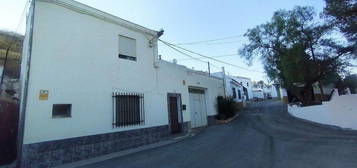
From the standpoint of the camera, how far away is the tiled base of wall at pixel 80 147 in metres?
5.95

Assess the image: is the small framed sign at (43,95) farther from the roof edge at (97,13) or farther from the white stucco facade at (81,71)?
the roof edge at (97,13)

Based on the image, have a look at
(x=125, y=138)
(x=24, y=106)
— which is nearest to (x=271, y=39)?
(x=125, y=138)

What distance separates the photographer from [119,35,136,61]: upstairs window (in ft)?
30.4

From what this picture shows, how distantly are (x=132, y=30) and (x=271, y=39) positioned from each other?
9.64m

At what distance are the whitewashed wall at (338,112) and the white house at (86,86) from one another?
8.35 metres

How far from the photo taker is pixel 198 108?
47.5 ft

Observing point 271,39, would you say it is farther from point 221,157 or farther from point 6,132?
point 6,132

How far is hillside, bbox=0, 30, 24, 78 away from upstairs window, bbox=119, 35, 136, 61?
19.0 ft

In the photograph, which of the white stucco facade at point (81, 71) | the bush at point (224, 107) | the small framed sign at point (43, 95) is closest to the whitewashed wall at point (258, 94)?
the bush at point (224, 107)

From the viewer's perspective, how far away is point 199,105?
1465cm

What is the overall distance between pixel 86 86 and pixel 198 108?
8.70m

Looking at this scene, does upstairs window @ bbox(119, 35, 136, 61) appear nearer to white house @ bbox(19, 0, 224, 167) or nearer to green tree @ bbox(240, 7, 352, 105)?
white house @ bbox(19, 0, 224, 167)

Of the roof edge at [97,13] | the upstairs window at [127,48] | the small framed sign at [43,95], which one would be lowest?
the small framed sign at [43,95]

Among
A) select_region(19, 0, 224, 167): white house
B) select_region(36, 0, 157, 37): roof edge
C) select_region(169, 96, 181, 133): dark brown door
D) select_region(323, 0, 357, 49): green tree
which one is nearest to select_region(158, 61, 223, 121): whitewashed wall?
select_region(19, 0, 224, 167): white house
